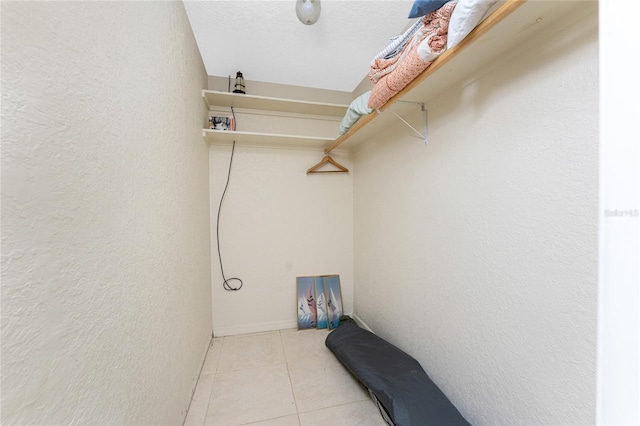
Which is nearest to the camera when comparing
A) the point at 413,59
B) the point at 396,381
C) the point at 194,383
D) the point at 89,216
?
the point at 89,216

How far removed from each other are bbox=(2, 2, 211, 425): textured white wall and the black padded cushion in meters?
1.00

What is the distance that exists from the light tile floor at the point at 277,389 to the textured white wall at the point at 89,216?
0.30m

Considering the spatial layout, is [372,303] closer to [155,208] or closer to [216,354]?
[216,354]

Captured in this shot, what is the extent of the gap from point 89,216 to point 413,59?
1271mm

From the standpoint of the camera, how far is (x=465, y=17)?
0.75m

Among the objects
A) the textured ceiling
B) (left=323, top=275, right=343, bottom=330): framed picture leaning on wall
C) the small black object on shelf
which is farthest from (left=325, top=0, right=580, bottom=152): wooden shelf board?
(left=323, top=275, right=343, bottom=330): framed picture leaning on wall

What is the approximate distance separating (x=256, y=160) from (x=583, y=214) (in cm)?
209

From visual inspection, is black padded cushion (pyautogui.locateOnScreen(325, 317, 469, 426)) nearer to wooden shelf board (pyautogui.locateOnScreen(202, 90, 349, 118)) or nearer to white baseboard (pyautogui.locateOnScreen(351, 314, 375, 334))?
white baseboard (pyautogui.locateOnScreen(351, 314, 375, 334))

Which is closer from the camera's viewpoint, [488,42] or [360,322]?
[488,42]

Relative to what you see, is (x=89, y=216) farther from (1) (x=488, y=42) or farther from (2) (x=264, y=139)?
Result: (2) (x=264, y=139)

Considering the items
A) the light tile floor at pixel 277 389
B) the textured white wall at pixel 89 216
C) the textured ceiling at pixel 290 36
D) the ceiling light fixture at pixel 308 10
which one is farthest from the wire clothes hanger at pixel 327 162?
the light tile floor at pixel 277 389

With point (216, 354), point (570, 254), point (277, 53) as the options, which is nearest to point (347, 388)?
point (216, 354)

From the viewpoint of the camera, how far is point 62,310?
1.60 feet

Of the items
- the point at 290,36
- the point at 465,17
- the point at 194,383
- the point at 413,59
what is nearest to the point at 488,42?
the point at 465,17
